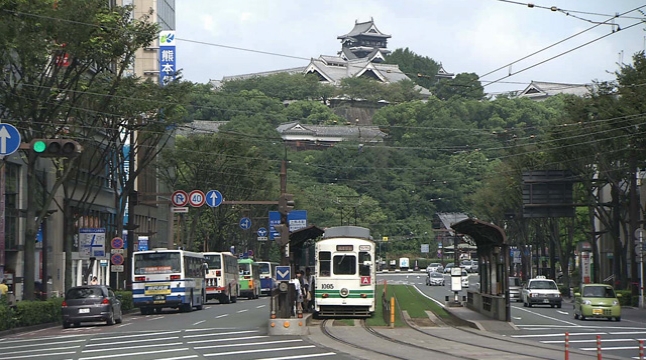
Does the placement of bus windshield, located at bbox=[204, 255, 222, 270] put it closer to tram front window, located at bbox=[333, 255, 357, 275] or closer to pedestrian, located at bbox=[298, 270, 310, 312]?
pedestrian, located at bbox=[298, 270, 310, 312]

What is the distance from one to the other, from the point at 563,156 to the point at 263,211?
35.5 m

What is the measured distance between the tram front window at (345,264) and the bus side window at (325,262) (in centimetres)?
21

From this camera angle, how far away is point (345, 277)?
1513 inches

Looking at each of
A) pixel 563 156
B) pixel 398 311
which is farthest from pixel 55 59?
pixel 563 156

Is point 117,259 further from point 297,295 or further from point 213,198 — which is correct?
point 297,295

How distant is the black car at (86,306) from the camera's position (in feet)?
122

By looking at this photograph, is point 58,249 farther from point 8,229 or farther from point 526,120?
point 526,120

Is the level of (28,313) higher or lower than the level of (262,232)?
lower

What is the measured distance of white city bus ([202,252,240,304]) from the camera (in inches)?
2343

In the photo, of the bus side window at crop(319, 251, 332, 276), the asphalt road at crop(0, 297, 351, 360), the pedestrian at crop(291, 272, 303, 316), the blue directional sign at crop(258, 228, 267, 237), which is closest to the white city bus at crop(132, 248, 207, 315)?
the asphalt road at crop(0, 297, 351, 360)

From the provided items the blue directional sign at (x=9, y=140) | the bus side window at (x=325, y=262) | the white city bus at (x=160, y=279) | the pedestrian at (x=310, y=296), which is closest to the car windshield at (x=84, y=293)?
the bus side window at (x=325, y=262)

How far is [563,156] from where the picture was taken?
187 feet

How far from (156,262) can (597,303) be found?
60.2 feet

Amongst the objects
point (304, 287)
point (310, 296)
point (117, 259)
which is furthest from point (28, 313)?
point (117, 259)
